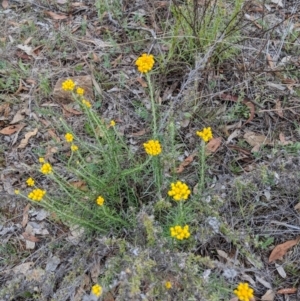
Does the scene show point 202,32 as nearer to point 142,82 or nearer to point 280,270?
point 142,82

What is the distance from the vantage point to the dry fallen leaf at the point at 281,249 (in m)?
2.27

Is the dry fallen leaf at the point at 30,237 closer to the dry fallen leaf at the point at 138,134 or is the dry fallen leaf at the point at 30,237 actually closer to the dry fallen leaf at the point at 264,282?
the dry fallen leaf at the point at 138,134

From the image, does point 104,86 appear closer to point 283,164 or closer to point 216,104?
point 216,104

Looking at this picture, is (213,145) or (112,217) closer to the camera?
(112,217)

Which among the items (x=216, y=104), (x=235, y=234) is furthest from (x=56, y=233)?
(x=216, y=104)


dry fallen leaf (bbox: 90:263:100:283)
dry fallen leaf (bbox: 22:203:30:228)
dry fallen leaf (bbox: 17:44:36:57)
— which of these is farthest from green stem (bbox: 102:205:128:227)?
dry fallen leaf (bbox: 17:44:36:57)

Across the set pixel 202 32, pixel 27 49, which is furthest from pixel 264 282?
pixel 27 49

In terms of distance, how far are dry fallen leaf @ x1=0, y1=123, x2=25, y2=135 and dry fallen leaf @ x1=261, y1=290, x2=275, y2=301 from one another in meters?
1.82

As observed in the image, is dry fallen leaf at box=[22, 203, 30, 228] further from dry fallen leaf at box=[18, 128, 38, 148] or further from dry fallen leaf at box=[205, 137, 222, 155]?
dry fallen leaf at box=[205, 137, 222, 155]

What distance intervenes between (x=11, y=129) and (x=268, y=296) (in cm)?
188

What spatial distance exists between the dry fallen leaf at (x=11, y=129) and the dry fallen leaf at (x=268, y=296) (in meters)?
1.82

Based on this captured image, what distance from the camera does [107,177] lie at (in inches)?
91.7

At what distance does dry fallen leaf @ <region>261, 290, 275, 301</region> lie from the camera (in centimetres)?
216

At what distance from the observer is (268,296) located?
2166 millimetres
